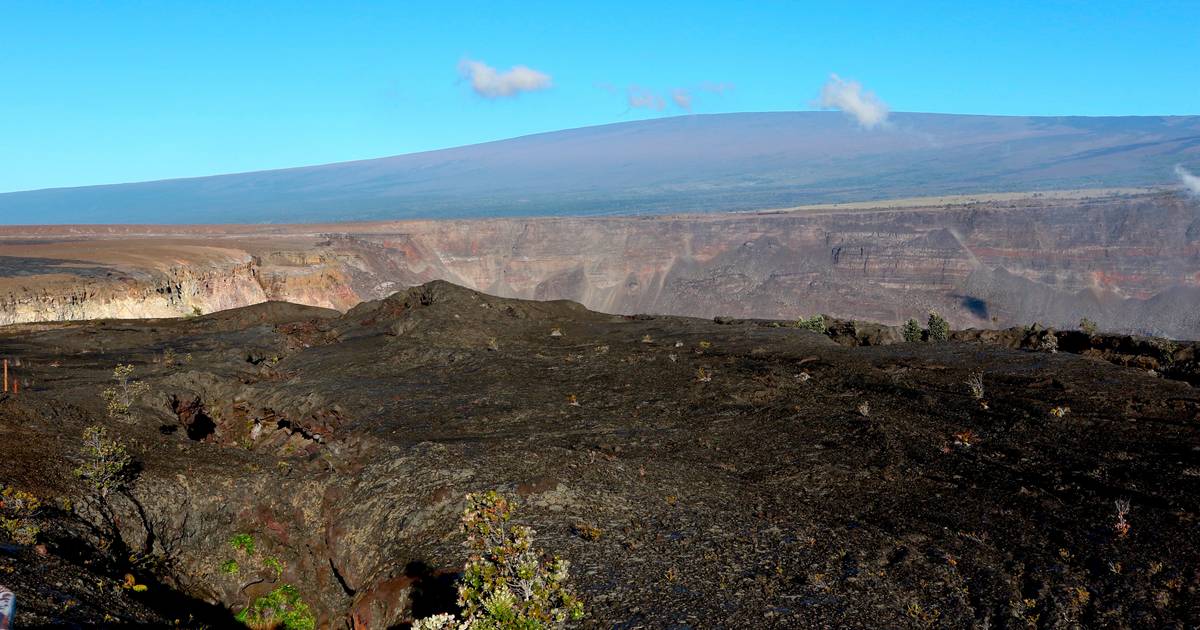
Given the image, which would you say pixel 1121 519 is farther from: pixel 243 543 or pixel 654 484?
pixel 243 543

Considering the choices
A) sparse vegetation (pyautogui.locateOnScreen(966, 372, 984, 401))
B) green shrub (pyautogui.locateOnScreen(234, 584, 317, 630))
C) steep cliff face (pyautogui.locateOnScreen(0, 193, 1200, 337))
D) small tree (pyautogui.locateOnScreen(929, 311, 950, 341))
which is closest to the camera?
green shrub (pyautogui.locateOnScreen(234, 584, 317, 630))

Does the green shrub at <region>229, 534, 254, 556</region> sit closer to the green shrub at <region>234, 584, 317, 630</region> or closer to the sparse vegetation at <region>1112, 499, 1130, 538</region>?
the green shrub at <region>234, 584, 317, 630</region>

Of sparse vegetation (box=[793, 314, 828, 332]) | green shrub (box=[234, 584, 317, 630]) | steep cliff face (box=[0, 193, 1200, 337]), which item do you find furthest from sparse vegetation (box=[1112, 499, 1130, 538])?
steep cliff face (box=[0, 193, 1200, 337])

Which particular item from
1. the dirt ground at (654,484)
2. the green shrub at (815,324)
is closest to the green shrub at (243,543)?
the dirt ground at (654,484)

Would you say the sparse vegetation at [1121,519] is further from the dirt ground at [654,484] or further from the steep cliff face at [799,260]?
the steep cliff face at [799,260]

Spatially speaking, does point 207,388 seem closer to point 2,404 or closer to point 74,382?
point 74,382

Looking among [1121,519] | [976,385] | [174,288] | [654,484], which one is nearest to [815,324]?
[976,385]
